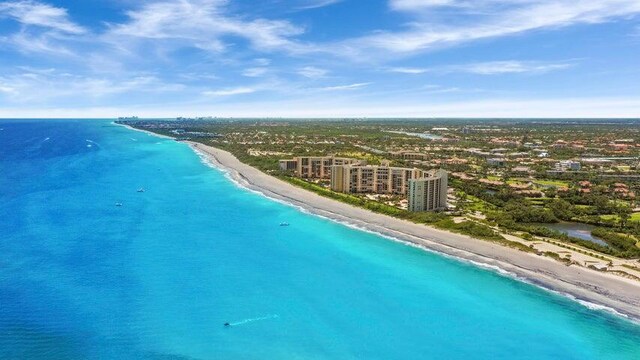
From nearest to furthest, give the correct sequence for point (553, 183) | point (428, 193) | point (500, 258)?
point (500, 258), point (428, 193), point (553, 183)

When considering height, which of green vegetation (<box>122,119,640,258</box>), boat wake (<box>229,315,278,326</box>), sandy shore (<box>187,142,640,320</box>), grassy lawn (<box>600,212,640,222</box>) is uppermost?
green vegetation (<box>122,119,640,258</box>)

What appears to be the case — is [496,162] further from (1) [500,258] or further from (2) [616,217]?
(1) [500,258]

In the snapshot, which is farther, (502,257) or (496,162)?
(496,162)

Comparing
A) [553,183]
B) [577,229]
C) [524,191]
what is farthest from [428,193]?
[553,183]

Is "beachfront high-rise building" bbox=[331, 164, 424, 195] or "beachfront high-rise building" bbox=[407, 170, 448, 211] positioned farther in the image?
"beachfront high-rise building" bbox=[331, 164, 424, 195]

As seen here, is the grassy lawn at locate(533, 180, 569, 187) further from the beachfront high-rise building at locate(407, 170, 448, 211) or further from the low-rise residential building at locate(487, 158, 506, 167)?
the beachfront high-rise building at locate(407, 170, 448, 211)

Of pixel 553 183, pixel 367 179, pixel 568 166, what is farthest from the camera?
pixel 568 166

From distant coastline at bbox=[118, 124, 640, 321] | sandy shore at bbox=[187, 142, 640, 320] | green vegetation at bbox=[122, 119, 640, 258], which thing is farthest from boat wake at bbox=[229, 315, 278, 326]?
green vegetation at bbox=[122, 119, 640, 258]
